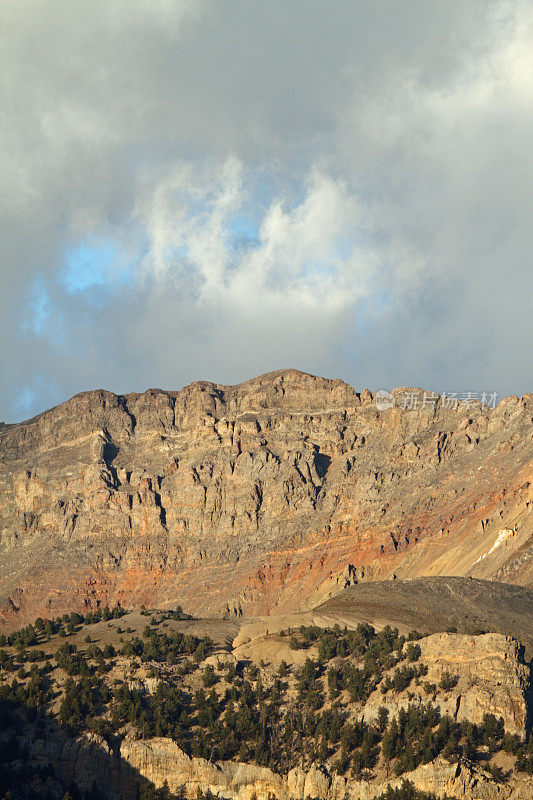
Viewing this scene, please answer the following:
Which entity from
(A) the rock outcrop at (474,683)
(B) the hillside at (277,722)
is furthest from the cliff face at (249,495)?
(B) the hillside at (277,722)

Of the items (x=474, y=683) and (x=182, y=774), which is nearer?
(x=182, y=774)

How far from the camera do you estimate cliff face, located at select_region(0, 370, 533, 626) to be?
450 ft

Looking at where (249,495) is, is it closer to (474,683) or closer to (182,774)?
(182,774)

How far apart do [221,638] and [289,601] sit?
50057mm

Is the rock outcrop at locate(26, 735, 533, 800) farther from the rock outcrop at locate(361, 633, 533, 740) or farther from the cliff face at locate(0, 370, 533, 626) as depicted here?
the cliff face at locate(0, 370, 533, 626)

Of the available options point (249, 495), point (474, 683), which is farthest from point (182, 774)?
point (249, 495)

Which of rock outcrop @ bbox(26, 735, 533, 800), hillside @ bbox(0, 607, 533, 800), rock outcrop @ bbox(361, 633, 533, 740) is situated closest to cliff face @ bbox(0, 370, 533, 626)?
rock outcrop @ bbox(361, 633, 533, 740)

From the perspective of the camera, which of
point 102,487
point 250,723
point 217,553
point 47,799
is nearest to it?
point 47,799

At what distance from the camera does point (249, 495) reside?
161m

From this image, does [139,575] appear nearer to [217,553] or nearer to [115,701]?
[217,553]

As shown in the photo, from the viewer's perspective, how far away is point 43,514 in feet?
557

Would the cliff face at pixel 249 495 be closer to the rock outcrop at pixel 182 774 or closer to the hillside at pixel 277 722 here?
the hillside at pixel 277 722

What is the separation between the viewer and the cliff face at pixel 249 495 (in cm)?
13725

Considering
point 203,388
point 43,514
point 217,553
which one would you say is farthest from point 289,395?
point 43,514
